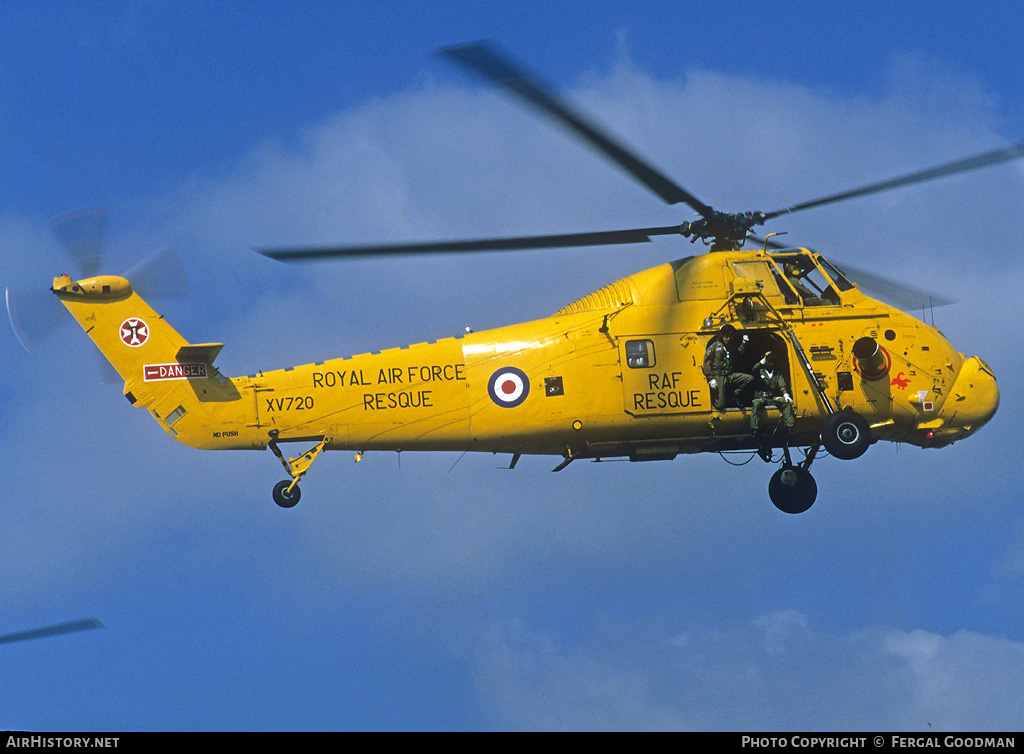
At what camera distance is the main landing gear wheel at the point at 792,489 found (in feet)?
88.7

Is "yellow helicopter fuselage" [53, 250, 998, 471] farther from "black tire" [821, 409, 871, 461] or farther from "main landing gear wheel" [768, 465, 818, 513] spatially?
"main landing gear wheel" [768, 465, 818, 513]

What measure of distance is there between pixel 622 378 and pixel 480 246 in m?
4.15

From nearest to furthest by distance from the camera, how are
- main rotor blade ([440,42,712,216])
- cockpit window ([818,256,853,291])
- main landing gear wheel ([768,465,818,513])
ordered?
main rotor blade ([440,42,712,216])
cockpit window ([818,256,853,291])
main landing gear wheel ([768,465,818,513])

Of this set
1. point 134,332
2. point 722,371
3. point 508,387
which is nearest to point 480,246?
point 508,387

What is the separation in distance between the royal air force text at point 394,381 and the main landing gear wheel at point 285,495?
1.93 meters

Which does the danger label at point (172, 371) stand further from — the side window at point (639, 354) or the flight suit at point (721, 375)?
the flight suit at point (721, 375)

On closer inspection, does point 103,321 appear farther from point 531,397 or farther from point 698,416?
point 698,416

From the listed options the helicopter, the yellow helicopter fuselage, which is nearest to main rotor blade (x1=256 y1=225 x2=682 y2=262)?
the helicopter

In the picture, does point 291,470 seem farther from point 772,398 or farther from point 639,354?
point 772,398

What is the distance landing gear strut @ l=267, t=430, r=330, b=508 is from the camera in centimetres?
2505

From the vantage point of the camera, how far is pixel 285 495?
25031 mm

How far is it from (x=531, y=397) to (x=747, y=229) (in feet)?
17.6

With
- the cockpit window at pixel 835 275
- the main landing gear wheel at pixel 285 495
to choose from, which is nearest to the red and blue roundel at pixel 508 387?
the main landing gear wheel at pixel 285 495
